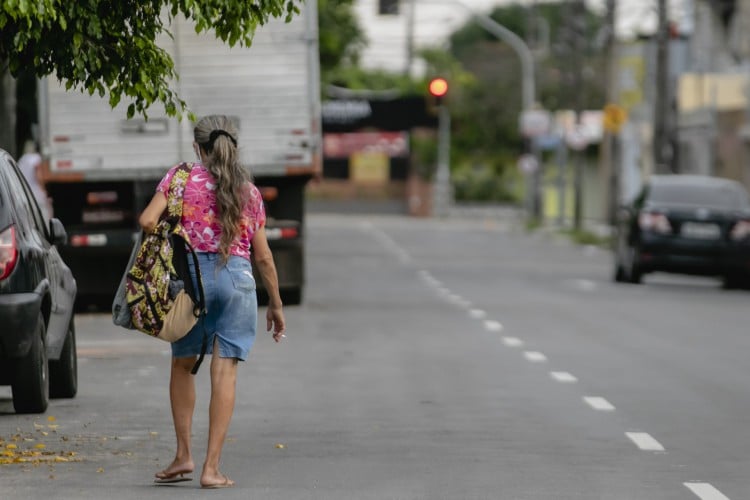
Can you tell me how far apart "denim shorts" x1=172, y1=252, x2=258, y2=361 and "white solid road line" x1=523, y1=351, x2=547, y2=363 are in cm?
721

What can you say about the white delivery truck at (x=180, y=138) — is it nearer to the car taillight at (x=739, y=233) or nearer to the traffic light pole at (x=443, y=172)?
the car taillight at (x=739, y=233)

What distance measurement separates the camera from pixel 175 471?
29.3 feet

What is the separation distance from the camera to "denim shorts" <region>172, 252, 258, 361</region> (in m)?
8.84

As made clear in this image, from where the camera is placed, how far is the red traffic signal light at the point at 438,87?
4097cm

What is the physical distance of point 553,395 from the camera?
1327cm

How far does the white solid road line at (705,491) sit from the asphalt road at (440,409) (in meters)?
0.01

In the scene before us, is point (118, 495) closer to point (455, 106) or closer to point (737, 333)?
point (737, 333)

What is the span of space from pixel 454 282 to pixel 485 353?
1238 centimetres

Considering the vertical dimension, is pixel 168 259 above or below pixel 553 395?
above

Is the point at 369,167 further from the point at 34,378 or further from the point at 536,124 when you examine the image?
the point at 34,378

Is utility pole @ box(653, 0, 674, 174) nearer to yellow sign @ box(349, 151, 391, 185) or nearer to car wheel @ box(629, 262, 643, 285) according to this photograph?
car wheel @ box(629, 262, 643, 285)

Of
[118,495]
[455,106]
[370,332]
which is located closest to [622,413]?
[118,495]

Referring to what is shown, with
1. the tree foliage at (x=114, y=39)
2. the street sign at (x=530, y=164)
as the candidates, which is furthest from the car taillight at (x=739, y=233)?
the street sign at (x=530, y=164)

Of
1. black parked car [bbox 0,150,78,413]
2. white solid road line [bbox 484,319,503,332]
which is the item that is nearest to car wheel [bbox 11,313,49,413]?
black parked car [bbox 0,150,78,413]
